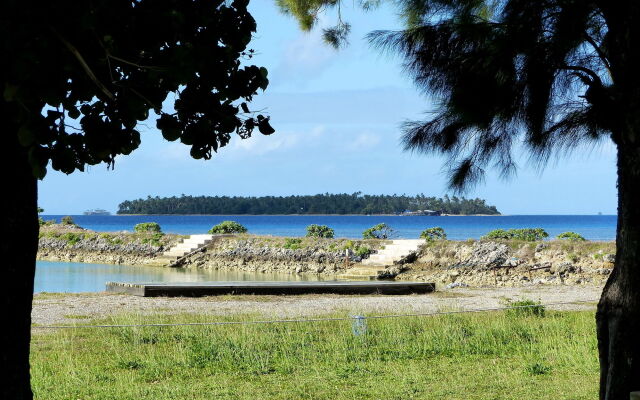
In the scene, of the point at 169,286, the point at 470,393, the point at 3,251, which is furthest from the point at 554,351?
the point at 169,286

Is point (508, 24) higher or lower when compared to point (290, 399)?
higher

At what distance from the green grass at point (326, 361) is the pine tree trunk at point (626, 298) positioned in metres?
2.08

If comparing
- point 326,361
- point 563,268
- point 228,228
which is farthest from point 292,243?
point 326,361

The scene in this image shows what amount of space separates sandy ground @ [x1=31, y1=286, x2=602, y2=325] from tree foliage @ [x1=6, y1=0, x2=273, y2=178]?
9211 millimetres

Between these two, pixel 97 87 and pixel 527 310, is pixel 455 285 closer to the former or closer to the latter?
pixel 527 310

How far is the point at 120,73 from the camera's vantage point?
3.38m

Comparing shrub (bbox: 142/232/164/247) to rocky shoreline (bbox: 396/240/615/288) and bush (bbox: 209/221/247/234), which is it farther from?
rocky shoreline (bbox: 396/240/615/288)

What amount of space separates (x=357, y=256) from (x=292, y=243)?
414 centimetres

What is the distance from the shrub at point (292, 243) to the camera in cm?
3425

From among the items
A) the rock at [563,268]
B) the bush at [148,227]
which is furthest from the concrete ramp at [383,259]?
the bush at [148,227]

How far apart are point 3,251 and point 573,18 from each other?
13.1 ft

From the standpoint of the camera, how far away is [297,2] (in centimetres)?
754

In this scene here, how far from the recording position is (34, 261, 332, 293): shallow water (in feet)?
76.7

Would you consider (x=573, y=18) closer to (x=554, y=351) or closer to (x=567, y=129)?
(x=567, y=129)
